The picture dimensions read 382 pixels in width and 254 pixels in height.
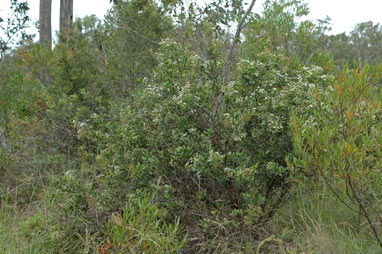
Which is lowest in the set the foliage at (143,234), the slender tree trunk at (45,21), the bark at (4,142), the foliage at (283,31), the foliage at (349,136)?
the foliage at (143,234)

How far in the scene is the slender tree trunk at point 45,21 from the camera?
8945 mm

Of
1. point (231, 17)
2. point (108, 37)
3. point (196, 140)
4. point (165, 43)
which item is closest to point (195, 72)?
point (165, 43)

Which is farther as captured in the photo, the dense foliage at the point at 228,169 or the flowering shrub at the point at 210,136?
the flowering shrub at the point at 210,136

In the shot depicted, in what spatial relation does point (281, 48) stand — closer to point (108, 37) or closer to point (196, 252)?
point (108, 37)

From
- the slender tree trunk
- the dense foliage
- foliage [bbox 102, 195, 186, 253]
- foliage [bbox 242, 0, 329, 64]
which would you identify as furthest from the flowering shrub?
the slender tree trunk

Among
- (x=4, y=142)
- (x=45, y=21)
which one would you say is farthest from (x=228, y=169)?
(x=45, y=21)

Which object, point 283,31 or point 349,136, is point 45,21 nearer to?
point 283,31

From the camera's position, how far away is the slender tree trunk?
29.3 ft

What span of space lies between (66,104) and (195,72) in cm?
284

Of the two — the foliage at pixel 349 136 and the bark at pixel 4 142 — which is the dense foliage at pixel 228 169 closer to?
the foliage at pixel 349 136

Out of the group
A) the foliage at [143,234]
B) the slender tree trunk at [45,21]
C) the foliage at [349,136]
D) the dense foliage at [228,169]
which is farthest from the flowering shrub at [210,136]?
the slender tree trunk at [45,21]

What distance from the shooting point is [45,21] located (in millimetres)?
8969

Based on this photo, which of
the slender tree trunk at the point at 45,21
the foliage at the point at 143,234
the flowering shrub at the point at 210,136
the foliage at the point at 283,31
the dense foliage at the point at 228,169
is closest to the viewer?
the dense foliage at the point at 228,169

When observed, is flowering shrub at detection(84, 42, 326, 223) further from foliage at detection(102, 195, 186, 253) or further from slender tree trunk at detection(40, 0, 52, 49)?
slender tree trunk at detection(40, 0, 52, 49)
